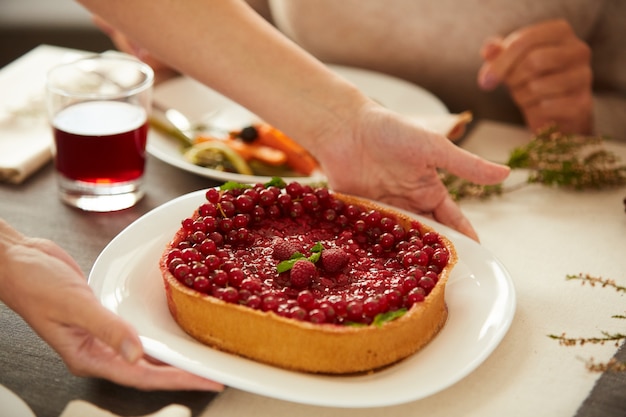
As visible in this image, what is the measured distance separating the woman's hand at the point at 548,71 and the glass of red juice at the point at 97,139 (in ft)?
3.43

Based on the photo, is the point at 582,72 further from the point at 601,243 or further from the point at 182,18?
the point at 182,18

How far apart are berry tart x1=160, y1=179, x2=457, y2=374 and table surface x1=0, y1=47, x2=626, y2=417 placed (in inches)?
3.9

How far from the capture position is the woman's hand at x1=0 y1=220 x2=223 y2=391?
3.62 feet

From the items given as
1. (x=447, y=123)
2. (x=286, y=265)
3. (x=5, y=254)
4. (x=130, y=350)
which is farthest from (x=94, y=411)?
(x=447, y=123)

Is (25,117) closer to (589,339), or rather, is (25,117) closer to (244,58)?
(244,58)

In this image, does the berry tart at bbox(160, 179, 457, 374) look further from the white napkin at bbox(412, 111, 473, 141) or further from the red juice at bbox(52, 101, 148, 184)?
the white napkin at bbox(412, 111, 473, 141)

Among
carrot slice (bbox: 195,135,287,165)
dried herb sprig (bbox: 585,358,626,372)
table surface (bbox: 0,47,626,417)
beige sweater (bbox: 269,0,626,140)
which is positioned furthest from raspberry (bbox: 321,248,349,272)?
beige sweater (bbox: 269,0,626,140)

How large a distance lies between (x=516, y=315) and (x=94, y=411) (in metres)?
0.78

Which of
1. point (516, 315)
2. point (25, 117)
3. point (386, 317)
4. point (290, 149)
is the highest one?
point (386, 317)

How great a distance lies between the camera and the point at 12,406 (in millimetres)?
1107

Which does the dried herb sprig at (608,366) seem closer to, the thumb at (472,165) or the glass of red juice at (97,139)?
the thumb at (472,165)

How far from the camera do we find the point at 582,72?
7.38 ft

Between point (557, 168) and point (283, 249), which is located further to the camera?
point (557, 168)

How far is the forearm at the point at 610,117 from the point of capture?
245cm
